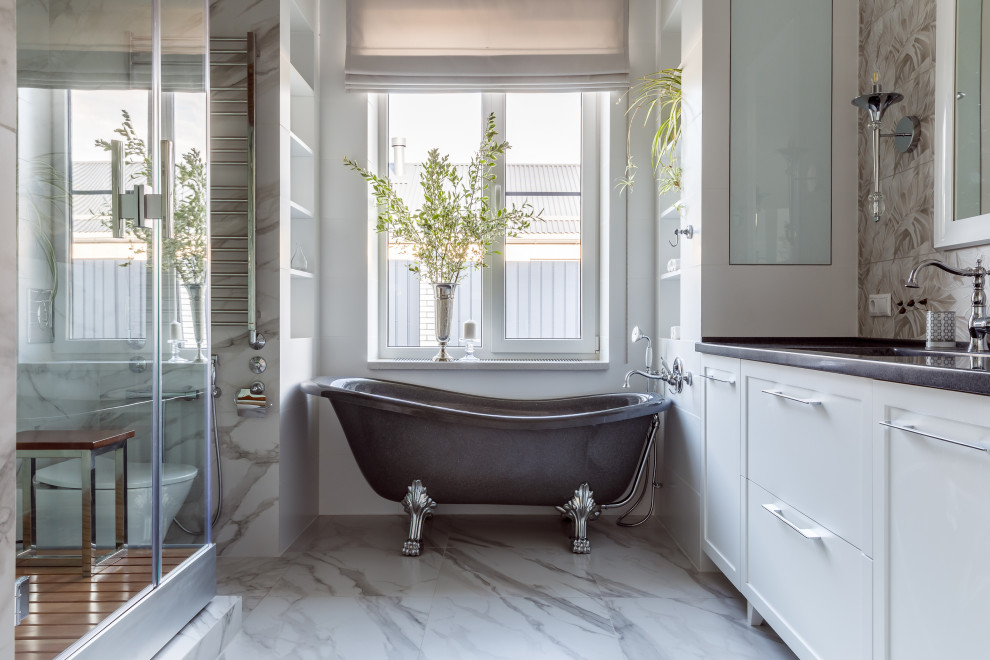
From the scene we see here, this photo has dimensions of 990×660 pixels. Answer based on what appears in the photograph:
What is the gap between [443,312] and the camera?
A: 3219 millimetres

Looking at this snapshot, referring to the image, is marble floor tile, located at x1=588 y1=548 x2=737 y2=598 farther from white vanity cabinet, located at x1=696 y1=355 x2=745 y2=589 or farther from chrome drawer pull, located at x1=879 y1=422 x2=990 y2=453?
chrome drawer pull, located at x1=879 y1=422 x2=990 y2=453

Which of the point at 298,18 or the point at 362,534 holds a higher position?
the point at 298,18

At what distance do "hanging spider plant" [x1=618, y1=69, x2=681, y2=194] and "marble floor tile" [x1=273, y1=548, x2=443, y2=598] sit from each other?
1.94 m

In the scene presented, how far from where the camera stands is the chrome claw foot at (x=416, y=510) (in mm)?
2625

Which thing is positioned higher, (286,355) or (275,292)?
(275,292)

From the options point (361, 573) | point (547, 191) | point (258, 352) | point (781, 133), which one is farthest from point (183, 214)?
point (781, 133)

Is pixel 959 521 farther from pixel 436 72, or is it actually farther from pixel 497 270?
pixel 436 72

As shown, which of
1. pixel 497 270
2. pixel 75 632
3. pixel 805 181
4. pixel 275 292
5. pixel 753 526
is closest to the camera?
pixel 75 632

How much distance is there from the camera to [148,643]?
1.58 m

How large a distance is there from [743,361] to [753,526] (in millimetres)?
501

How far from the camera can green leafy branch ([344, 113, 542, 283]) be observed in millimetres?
3182

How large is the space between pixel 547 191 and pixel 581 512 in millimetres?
1723

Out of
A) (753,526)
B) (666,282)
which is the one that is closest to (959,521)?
(753,526)

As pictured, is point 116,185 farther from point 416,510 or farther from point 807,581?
point 807,581
